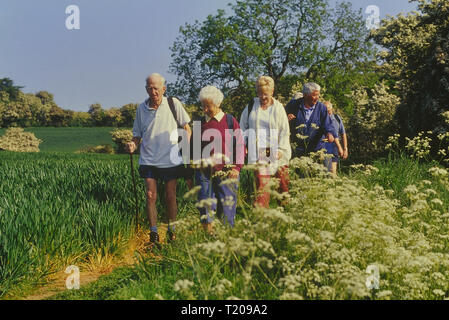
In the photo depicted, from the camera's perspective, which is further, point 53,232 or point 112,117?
point 112,117

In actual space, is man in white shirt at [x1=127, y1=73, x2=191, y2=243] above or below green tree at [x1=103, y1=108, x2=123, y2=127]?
below

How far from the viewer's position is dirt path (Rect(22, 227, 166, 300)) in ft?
14.0

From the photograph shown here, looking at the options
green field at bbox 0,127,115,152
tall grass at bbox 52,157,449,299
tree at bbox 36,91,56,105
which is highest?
tree at bbox 36,91,56,105

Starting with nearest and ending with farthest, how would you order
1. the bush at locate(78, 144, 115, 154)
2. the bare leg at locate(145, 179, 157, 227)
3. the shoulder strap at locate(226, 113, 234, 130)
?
1. the shoulder strap at locate(226, 113, 234, 130)
2. the bare leg at locate(145, 179, 157, 227)
3. the bush at locate(78, 144, 115, 154)

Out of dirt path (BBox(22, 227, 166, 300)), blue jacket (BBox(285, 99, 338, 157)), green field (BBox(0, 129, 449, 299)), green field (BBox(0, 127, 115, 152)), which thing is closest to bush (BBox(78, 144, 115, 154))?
green field (BBox(0, 127, 115, 152))

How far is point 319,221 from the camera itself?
3766 mm

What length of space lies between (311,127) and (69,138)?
159ft

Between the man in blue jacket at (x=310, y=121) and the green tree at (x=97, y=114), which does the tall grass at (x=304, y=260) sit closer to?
the man in blue jacket at (x=310, y=121)

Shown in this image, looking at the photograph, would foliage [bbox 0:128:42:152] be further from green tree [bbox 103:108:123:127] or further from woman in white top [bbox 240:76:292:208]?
woman in white top [bbox 240:76:292:208]

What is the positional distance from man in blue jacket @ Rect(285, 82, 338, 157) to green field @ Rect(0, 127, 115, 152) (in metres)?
38.9

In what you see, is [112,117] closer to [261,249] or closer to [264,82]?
[264,82]

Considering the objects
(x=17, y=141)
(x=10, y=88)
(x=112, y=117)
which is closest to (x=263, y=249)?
(x=17, y=141)

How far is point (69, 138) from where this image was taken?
1973 inches

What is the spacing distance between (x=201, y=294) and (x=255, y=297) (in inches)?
18.0
